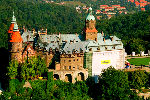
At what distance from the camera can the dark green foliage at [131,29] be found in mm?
120381

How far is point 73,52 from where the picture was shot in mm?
91812

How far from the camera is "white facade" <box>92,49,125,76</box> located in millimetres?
93938

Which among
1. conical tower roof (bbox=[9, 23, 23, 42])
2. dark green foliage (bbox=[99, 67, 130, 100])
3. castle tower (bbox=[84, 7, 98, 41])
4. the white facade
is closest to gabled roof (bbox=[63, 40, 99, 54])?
the white facade

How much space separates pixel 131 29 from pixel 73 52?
67959 mm

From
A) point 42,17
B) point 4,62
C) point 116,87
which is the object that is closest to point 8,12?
point 42,17

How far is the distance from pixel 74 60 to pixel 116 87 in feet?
46.5

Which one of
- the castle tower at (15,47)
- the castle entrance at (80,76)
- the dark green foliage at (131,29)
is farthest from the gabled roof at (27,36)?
the dark green foliage at (131,29)

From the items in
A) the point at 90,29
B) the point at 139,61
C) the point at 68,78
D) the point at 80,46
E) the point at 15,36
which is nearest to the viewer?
the point at 15,36

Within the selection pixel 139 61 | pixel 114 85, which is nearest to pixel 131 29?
pixel 139 61

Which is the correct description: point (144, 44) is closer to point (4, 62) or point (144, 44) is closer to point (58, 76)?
point (58, 76)

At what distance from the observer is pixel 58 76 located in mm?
91875

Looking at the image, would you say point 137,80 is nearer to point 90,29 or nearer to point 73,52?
point 73,52

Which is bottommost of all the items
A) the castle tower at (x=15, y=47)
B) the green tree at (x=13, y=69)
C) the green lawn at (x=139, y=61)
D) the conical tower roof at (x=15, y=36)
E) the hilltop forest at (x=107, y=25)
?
the green tree at (x=13, y=69)

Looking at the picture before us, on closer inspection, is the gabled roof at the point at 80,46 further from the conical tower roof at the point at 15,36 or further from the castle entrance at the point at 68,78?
the conical tower roof at the point at 15,36
